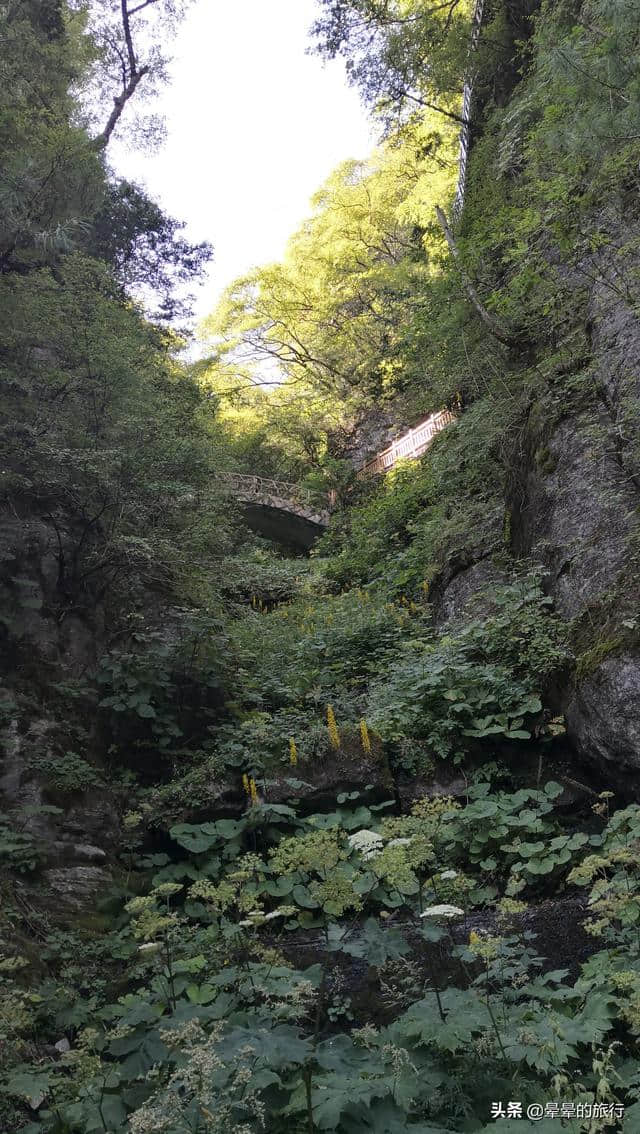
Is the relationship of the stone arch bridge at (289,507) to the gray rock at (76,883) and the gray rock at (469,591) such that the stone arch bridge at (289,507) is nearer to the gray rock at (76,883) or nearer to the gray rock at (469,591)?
the gray rock at (469,591)

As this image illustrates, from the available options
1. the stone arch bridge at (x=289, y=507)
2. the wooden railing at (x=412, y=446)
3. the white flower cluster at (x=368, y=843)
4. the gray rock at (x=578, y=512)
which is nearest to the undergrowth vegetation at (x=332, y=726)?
the white flower cluster at (x=368, y=843)

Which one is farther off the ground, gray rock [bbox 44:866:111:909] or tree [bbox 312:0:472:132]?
tree [bbox 312:0:472:132]

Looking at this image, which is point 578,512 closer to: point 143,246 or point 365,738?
point 365,738

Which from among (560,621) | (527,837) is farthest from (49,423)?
(527,837)

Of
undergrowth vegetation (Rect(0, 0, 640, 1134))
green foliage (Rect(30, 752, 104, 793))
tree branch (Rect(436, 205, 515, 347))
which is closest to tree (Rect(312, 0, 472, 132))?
undergrowth vegetation (Rect(0, 0, 640, 1134))

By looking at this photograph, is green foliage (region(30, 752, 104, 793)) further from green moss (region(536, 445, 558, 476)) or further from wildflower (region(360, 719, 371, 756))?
green moss (region(536, 445, 558, 476))

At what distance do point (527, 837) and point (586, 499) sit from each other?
3.01 m

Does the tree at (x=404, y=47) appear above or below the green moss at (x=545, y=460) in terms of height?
above

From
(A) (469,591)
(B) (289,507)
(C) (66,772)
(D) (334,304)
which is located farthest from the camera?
(D) (334,304)

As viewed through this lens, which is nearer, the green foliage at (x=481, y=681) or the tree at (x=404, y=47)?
the green foliage at (x=481, y=681)

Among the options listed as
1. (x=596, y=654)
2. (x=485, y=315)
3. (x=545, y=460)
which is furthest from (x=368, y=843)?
(x=485, y=315)

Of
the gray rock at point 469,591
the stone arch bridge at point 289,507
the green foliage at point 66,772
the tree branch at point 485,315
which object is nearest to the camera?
the green foliage at point 66,772

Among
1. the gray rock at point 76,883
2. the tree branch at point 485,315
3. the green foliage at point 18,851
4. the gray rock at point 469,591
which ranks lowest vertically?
the gray rock at point 76,883

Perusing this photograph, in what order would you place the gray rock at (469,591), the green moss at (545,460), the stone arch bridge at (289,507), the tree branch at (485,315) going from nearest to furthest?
the green moss at (545,460)
the gray rock at (469,591)
the tree branch at (485,315)
the stone arch bridge at (289,507)
